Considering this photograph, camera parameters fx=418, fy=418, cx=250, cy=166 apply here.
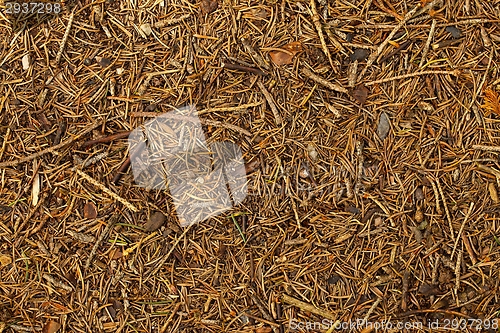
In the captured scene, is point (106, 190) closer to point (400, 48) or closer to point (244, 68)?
point (244, 68)

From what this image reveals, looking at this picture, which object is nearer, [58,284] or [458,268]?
[458,268]

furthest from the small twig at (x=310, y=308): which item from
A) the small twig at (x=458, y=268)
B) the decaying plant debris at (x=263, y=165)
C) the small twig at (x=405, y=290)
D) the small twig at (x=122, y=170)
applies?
the small twig at (x=122, y=170)

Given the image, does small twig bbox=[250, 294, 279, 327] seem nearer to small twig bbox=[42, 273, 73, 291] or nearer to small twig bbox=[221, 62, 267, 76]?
small twig bbox=[42, 273, 73, 291]

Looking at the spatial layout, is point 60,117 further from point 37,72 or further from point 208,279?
point 208,279

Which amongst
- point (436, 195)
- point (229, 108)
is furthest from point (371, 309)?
point (229, 108)

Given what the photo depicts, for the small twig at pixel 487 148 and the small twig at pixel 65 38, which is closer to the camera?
the small twig at pixel 487 148

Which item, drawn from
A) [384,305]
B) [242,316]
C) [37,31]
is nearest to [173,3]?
[37,31]

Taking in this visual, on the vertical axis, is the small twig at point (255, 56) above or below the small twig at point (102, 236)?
above

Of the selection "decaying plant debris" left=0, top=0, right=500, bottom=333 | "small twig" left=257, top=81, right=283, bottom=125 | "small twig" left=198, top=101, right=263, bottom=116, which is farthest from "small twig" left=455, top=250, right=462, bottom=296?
"small twig" left=198, top=101, right=263, bottom=116

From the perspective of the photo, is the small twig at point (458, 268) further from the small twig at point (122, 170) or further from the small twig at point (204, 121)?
the small twig at point (122, 170)
